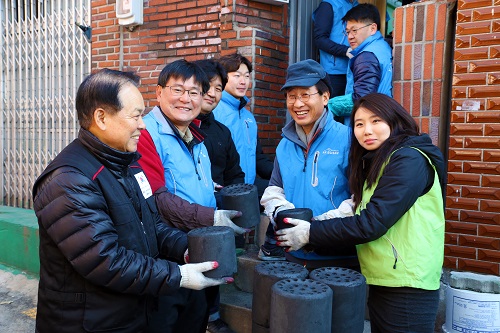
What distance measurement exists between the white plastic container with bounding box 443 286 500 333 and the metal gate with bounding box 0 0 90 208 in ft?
16.7

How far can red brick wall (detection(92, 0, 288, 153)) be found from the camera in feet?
15.5

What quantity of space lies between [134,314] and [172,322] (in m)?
0.58

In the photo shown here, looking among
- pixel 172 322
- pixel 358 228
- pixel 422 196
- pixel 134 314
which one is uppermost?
pixel 422 196

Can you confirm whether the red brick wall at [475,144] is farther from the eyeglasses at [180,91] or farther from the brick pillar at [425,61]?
the eyeglasses at [180,91]

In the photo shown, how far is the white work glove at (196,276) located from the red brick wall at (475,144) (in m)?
2.06

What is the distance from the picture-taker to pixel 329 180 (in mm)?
2484

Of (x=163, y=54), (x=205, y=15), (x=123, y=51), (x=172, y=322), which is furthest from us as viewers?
(x=123, y=51)

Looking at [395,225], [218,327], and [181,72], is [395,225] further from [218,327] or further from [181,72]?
[218,327]

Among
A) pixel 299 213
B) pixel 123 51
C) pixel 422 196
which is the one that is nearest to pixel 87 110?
pixel 299 213

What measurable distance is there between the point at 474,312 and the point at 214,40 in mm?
3587

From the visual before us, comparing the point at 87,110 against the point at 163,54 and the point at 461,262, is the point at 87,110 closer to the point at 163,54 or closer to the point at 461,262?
the point at 461,262

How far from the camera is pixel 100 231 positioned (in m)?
1.72

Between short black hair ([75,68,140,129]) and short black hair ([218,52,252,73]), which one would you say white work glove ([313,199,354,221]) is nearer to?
short black hair ([75,68,140,129])

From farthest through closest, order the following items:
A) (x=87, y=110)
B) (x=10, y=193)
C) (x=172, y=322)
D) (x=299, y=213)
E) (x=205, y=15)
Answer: (x=10, y=193)
(x=205, y=15)
(x=172, y=322)
(x=299, y=213)
(x=87, y=110)
